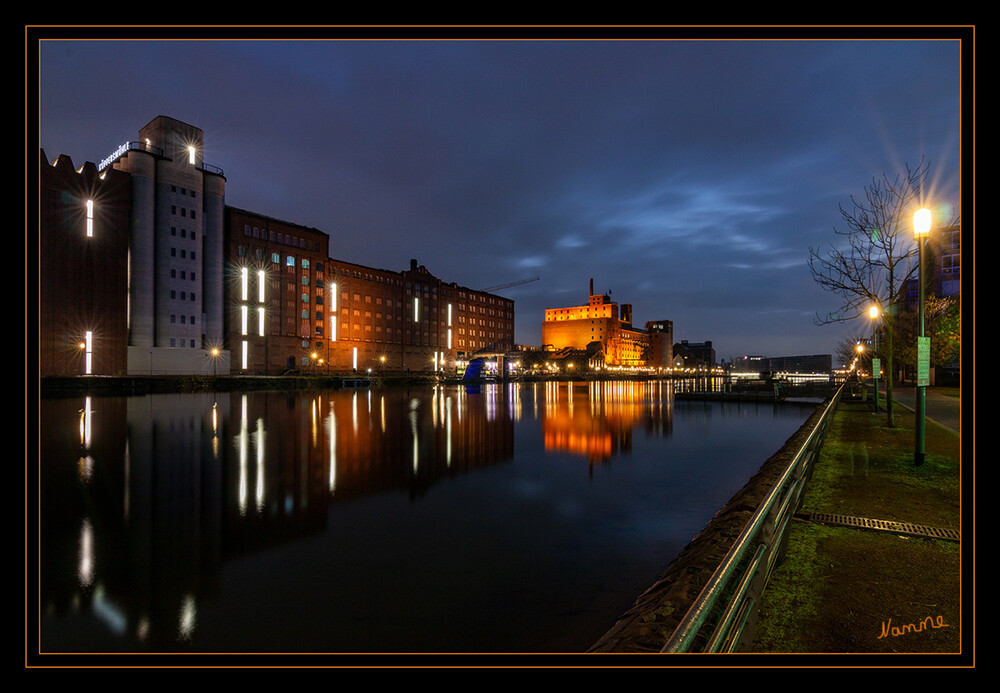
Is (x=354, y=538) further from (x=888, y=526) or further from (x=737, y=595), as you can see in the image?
(x=888, y=526)

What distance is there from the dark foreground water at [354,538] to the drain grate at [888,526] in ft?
8.34

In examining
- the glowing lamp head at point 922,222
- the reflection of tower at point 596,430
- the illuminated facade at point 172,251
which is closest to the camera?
the glowing lamp head at point 922,222

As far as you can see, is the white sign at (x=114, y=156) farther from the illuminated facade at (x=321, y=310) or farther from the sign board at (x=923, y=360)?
the sign board at (x=923, y=360)

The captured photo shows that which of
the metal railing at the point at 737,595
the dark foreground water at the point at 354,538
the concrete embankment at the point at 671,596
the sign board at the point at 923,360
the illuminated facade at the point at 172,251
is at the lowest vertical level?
the dark foreground water at the point at 354,538

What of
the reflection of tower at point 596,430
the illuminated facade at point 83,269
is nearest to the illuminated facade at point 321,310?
the illuminated facade at point 83,269

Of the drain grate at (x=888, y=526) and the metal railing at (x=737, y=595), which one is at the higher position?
the metal railing at (x=737, y=595)

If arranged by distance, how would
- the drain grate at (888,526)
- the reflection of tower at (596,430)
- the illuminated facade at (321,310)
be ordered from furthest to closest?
1. the illuminated facade at (321,310)
2. the reflection of tower at (596,430)
3. the drain grate at (888,526)

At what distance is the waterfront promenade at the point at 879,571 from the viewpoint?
376 cm

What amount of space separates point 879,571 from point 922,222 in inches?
363
